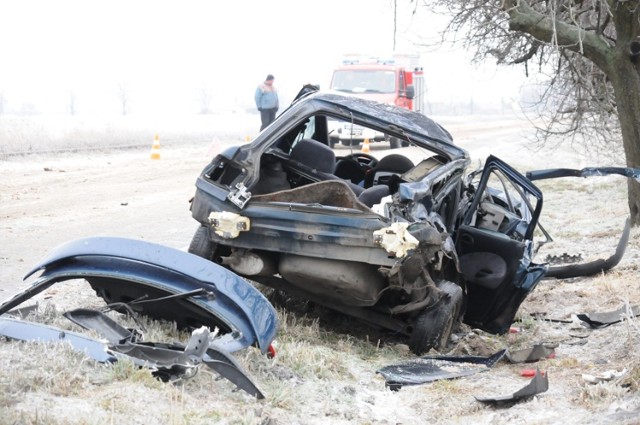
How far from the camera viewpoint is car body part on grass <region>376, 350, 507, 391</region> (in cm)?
568

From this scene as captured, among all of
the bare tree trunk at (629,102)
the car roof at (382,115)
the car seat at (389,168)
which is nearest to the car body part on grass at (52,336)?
the car roof at (382,115)

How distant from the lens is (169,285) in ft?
16.8

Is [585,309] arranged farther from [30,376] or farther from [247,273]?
[30,376]

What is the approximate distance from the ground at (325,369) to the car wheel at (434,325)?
16cm

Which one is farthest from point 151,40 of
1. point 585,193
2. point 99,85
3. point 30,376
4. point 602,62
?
point 30,376

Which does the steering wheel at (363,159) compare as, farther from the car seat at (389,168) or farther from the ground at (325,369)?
the ground at (325,369)

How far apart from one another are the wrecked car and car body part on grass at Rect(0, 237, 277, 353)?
1171mm

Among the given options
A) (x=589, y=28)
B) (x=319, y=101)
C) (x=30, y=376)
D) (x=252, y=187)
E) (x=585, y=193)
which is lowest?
A: (x=585, y=193)

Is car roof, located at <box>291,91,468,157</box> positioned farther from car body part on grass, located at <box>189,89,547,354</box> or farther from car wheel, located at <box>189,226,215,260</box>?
car wheel, located at <box>189,226,215,260</box>

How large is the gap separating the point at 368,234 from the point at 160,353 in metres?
2.03

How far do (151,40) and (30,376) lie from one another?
9852 cm

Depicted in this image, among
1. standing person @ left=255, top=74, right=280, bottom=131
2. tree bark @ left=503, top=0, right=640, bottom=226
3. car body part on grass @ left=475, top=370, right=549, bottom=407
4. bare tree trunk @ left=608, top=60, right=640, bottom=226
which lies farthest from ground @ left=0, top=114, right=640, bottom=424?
standing person @ left=255, top=74, right=280, bottom=131

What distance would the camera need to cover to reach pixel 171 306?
17.5 feet

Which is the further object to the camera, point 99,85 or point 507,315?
point 99,85
